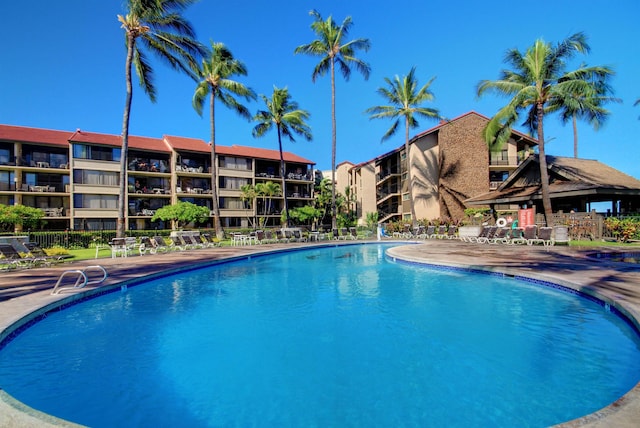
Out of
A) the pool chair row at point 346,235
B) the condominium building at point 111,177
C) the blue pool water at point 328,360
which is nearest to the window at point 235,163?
the condominium building at point 111,177

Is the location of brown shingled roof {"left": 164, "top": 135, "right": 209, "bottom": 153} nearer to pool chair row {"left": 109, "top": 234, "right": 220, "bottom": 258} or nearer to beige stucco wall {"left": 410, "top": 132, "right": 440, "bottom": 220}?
pool chair row {"left": 109, "top": 234, "right": 220, "bottom": 258}

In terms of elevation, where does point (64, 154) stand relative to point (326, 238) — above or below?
above

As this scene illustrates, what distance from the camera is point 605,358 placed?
4930 mm

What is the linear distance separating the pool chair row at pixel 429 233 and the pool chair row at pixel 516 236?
9.64 feet

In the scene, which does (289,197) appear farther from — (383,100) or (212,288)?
(212,288)

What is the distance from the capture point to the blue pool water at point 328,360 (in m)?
3.84

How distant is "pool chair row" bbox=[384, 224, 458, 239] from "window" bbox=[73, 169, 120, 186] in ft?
91.8

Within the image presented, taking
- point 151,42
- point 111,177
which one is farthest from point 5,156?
point 151,42

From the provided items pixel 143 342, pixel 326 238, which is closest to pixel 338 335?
pixel 143 342

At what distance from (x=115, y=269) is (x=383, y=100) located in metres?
27.5

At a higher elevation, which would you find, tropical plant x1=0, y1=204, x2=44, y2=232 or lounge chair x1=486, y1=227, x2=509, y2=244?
tropical plant x1=0, y1=204, x2=44, y2=232

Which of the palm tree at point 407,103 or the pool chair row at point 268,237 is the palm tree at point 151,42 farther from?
the palm tree at point 407,103

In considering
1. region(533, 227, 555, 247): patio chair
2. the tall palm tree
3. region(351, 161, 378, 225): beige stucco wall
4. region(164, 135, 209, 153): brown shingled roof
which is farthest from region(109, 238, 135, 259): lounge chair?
region(351, 161, 378, 225): beige stucco wall

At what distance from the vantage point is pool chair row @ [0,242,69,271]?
12086 millimetres
